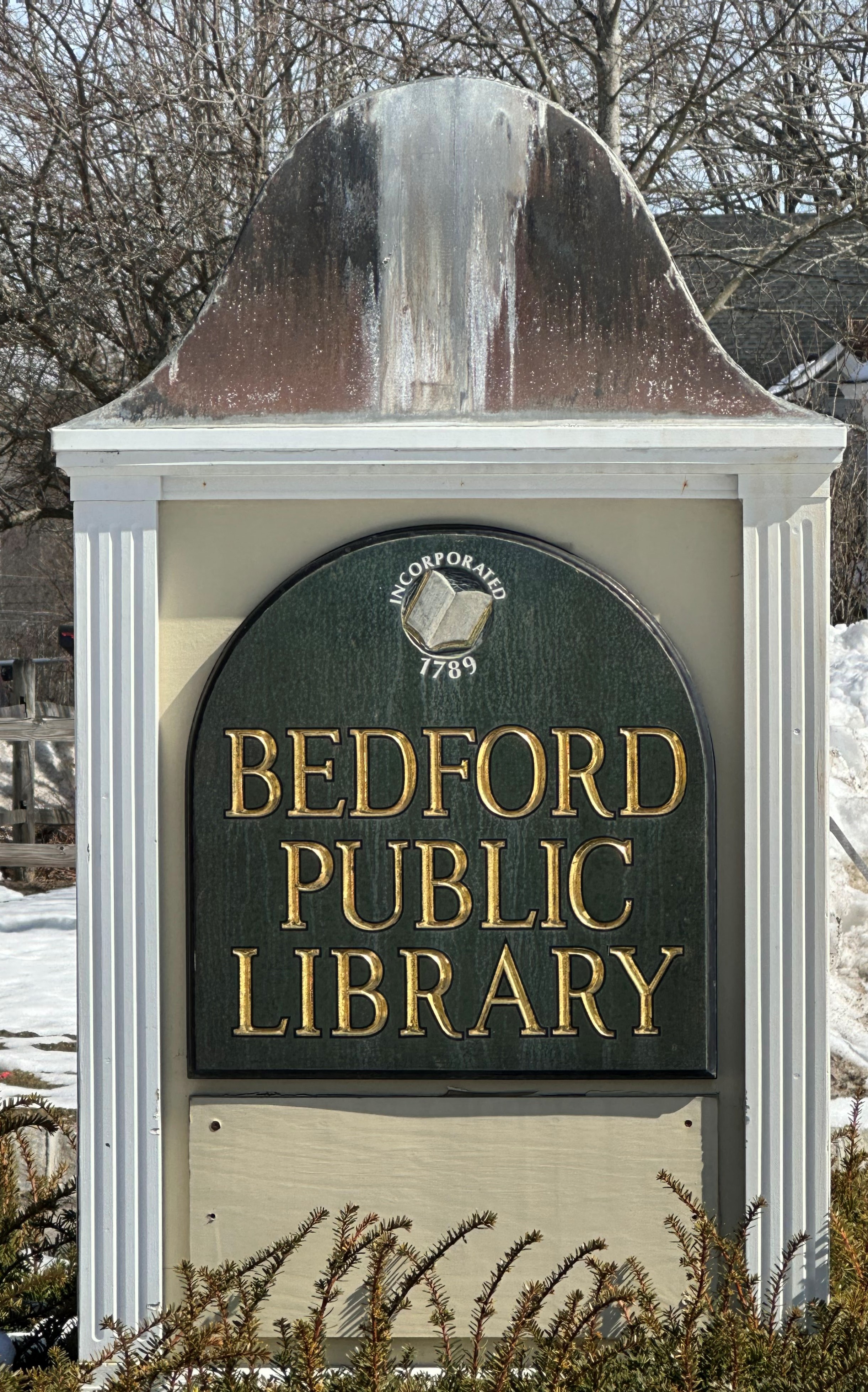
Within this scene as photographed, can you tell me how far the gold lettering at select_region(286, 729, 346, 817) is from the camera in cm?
294

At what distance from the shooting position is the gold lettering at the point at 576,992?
2930 millimetres

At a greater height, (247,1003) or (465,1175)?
(247,1003)

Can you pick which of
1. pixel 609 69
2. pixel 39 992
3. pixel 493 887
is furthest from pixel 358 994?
pixel 609 69

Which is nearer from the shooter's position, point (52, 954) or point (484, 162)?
point (484, 162)

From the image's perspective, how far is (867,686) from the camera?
8.55 metres

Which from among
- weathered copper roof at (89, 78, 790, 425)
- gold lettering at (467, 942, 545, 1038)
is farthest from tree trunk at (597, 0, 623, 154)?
gold lettering at (467, 942, 545, 1038)

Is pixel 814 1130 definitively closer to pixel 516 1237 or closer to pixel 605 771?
pixel 516 1237

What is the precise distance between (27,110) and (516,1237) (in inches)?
300

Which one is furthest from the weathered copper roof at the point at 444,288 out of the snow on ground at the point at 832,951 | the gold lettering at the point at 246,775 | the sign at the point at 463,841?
the snow on ground at the point at 832,951

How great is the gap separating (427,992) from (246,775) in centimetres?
60

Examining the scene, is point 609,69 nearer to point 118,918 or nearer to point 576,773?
point 576,773

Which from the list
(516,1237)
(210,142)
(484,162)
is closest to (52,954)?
(210,142)

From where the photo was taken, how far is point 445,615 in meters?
2.95

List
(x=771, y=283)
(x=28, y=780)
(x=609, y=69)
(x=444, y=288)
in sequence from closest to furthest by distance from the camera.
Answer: (x=444, y=288)
(x=609, y=69)
(x=771, y=283)
(x=28, y=780)
